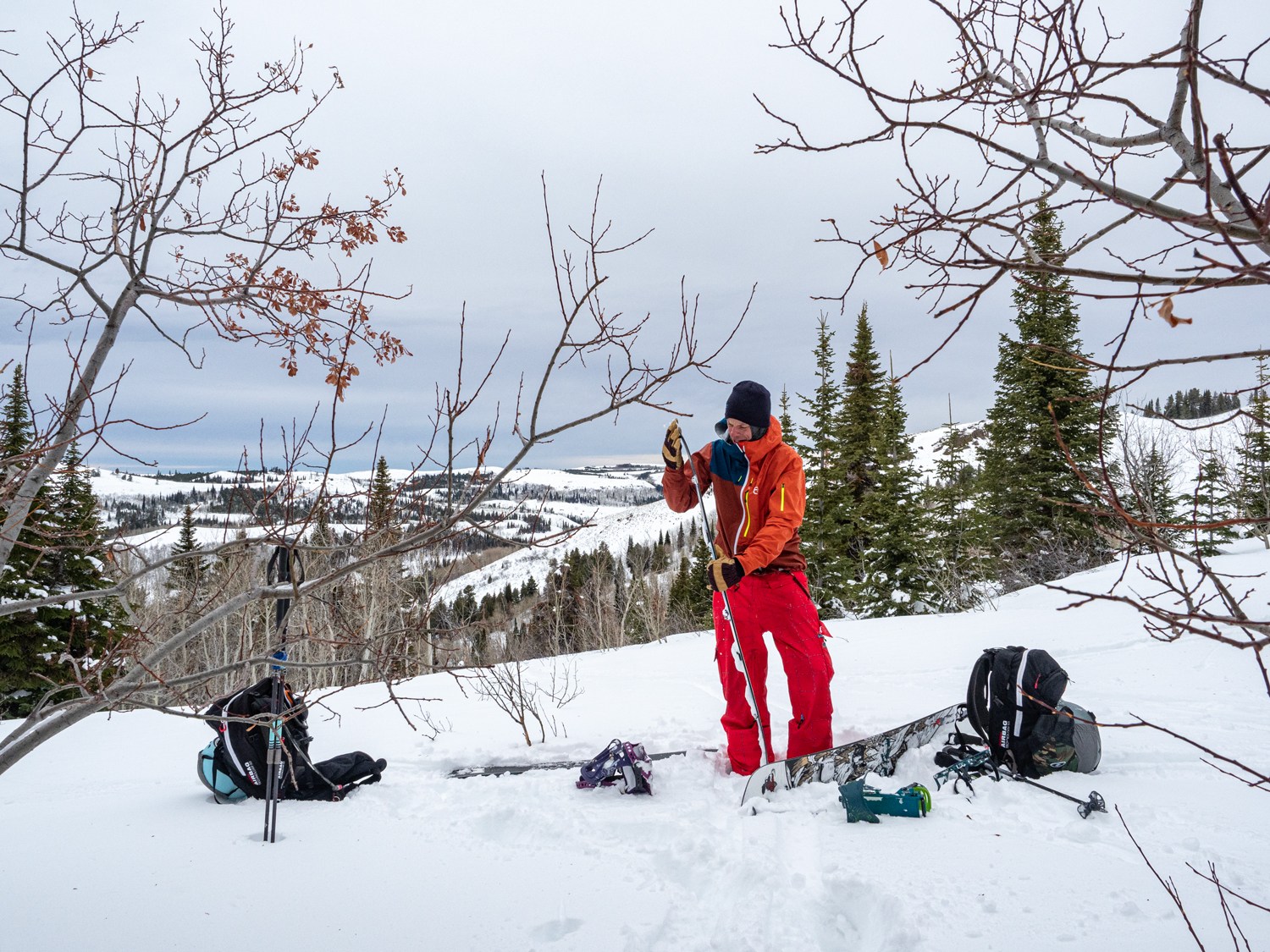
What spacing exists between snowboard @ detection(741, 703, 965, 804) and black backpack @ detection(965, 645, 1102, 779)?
489 millimetres

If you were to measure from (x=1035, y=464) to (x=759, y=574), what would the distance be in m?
15.1

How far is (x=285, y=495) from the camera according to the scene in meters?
2.07

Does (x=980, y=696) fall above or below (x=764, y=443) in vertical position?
below

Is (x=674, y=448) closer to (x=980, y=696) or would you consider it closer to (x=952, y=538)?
(x=980, y=696)

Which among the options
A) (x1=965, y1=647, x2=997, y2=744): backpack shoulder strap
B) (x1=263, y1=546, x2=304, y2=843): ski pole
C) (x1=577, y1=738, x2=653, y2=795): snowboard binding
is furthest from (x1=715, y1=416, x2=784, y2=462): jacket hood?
(x1=263, y1=546, x2=304, y2=843): ski pole

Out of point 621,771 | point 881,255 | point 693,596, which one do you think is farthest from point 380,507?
point 693,596

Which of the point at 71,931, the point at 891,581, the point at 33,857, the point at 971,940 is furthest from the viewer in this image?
the point at 891,581

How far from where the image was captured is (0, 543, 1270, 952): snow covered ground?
2.42 metres

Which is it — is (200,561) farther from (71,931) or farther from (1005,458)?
(1005,458)

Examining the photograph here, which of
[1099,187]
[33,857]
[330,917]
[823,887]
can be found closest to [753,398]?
[823,887]

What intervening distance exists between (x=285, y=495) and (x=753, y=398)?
2760 millimetres

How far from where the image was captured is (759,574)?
3.95 m

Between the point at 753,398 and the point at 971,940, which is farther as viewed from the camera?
the point at 753,398

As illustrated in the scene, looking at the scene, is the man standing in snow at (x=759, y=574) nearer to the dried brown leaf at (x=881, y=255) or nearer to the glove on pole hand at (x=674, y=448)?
the glove on pole hand at (x=674, y=448)
